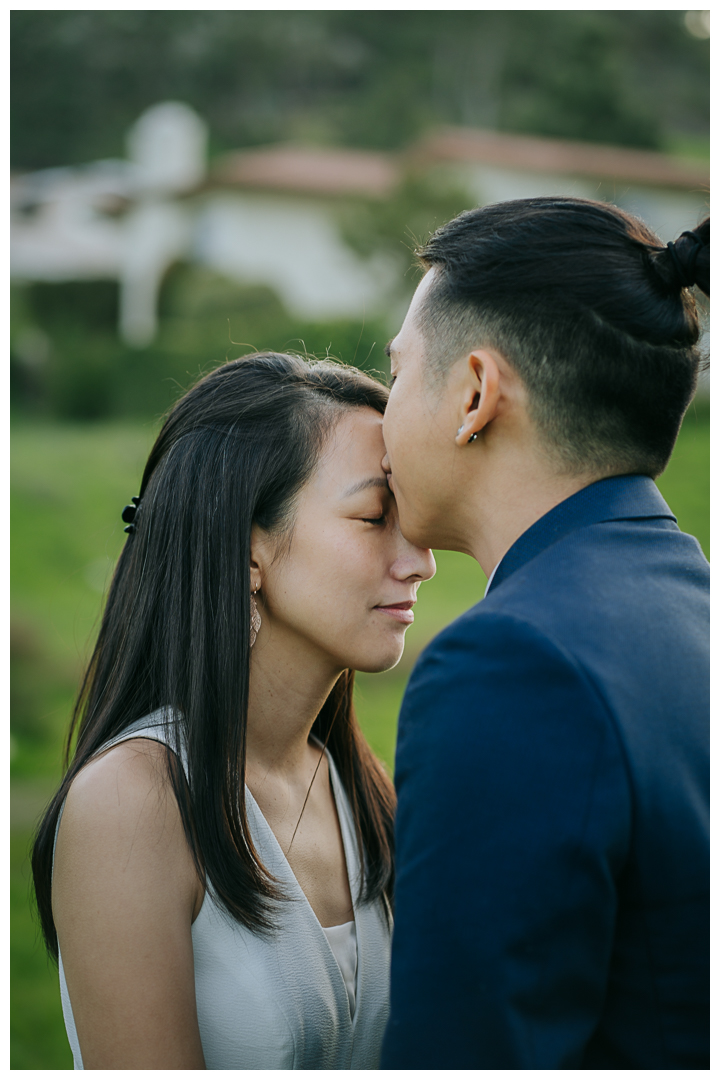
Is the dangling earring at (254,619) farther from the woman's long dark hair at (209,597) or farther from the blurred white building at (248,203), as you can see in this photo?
the blurred white building at (248,203)

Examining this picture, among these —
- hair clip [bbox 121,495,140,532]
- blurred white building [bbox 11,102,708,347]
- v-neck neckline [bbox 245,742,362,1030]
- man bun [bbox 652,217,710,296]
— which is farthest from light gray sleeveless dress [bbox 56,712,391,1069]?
blurred white building [bbox 11,102,708,347]

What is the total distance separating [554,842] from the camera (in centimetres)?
123

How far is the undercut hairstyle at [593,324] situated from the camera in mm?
1534

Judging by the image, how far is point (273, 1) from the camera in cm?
222

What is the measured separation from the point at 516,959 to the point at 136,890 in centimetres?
82

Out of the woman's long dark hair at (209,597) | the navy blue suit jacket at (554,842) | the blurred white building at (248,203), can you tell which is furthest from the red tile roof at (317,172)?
the navy blue suit jacket at (554,842)

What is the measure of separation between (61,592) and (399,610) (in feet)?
40.6

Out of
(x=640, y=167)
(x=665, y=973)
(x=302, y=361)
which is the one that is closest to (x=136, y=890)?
(x=665, y=973)

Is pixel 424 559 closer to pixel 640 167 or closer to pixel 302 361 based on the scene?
pixel 302 361

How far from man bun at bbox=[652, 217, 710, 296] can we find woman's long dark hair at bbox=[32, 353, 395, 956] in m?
0.87

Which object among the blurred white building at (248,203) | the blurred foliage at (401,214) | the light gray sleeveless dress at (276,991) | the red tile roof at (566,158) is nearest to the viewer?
the light gray sleeveless dress at (276,991)

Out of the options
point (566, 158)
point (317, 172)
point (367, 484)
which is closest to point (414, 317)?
point (367, 484)

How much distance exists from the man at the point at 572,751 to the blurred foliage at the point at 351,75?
84.3 feet

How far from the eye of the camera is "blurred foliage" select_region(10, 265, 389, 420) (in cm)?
2253
